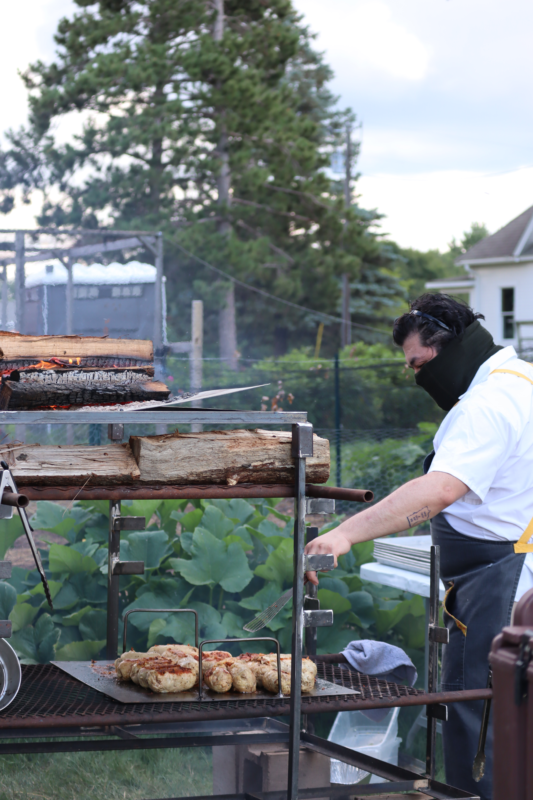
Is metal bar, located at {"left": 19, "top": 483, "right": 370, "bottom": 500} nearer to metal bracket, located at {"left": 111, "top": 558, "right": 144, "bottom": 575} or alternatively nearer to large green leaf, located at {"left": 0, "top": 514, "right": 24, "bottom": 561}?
metal bracket, located at {"left": 111, "top": 558, "right": 144, "bottom": 575}

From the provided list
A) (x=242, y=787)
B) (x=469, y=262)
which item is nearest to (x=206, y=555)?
(x=242, y=787)

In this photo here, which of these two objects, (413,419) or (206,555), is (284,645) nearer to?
(206,555)

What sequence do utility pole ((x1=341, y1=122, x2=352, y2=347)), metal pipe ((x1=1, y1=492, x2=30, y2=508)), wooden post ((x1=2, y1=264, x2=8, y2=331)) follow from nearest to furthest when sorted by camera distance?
metal pipe ((x1=1, y1=492, x2=30, y2=508)) → wooden post ((x1=2, y1=264, x2=8, y2=331)) → utility pole ((x1=341, y1=122, x2=352, y2=347))

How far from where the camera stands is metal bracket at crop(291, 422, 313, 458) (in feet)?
6.79

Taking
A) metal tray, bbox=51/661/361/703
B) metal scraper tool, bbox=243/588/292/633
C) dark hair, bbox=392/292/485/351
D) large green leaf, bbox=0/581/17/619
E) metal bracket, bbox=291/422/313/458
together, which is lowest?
large green leaf, bbox=0/581/17/619

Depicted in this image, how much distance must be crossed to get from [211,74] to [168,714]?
56.0 feet

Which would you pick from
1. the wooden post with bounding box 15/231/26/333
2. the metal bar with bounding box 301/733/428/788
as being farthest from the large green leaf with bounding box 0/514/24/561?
the wooden post with bounding box 15/231/26/333

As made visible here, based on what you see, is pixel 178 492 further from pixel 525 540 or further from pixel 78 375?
pixel 525 540

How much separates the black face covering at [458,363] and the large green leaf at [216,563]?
5.35 feet

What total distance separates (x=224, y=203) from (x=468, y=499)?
54.5ft

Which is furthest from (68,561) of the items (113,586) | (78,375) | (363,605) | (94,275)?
(94,275)

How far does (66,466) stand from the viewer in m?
2.02

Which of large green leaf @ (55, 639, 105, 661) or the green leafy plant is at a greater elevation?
the green leafy plant

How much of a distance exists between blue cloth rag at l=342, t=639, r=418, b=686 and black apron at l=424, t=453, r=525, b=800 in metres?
0.22
